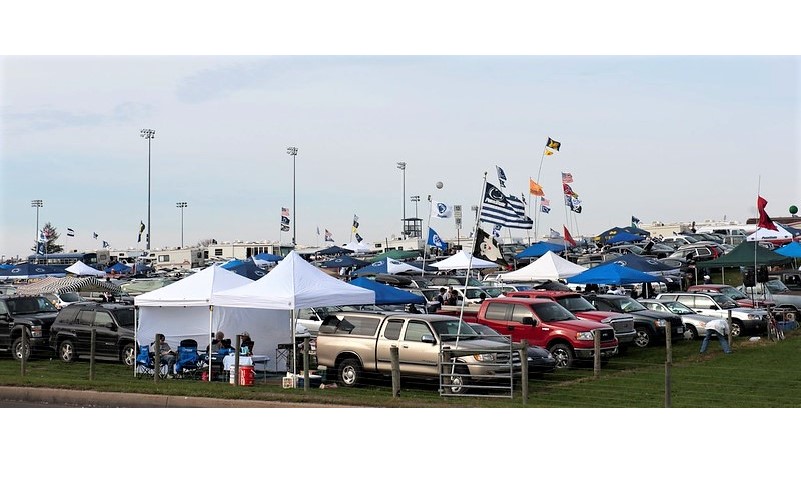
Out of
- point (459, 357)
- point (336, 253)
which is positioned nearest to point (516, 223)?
point (459, 357)

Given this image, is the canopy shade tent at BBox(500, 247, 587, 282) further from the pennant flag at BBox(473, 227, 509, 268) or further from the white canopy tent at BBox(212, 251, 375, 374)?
the white canopy tent at BBox(212, 251, 375, 374)

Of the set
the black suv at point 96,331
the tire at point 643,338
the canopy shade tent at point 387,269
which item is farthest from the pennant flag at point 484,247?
the canopy shade tent at point 387,269

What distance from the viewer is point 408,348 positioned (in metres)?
18.4

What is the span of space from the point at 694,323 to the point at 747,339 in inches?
59.4

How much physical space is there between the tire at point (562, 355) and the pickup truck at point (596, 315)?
96.0 inches

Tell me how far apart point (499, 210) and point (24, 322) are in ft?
44.2

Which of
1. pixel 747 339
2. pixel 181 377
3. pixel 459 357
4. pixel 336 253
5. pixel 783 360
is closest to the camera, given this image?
pixel 459 357

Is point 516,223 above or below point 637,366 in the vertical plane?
above

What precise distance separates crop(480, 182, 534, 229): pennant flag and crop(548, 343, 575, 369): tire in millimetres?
2939

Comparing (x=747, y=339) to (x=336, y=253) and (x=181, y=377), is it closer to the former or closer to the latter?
(x=181, y=377)

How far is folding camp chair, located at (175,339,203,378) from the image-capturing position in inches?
796

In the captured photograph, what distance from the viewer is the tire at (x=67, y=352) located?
23.8m

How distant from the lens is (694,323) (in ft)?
89.4

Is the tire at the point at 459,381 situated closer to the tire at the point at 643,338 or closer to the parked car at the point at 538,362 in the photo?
the parked car at the point at 538,362
